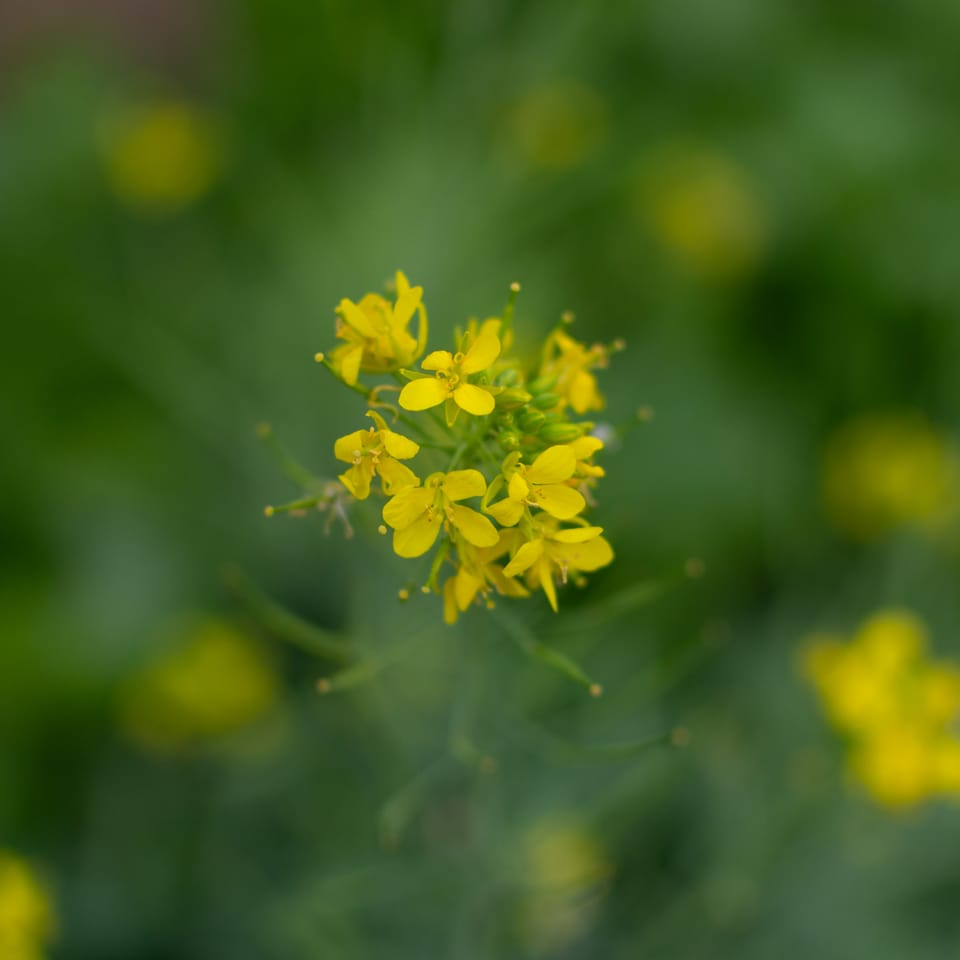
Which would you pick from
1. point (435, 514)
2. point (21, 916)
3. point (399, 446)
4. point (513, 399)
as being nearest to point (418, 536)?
point (435, 514)

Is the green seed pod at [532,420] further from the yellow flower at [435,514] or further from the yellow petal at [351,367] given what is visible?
the yellow petal at [351,367]

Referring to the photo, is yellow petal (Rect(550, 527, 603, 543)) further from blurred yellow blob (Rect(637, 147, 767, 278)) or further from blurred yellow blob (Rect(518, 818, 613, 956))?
blurred yellow blob (Rect(637, 147, 767, 278))

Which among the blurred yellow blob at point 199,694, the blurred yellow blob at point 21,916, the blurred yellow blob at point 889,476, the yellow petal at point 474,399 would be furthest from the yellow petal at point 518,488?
the blurred yellow blob at point 889,476

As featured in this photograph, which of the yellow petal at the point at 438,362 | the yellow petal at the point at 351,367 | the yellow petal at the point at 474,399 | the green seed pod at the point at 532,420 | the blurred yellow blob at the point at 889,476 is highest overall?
the blurred yellow blob at the point at 889,476

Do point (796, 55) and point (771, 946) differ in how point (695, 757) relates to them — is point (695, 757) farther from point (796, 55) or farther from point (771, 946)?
point (796, 55)

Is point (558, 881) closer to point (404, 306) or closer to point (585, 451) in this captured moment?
point (585, 451)
